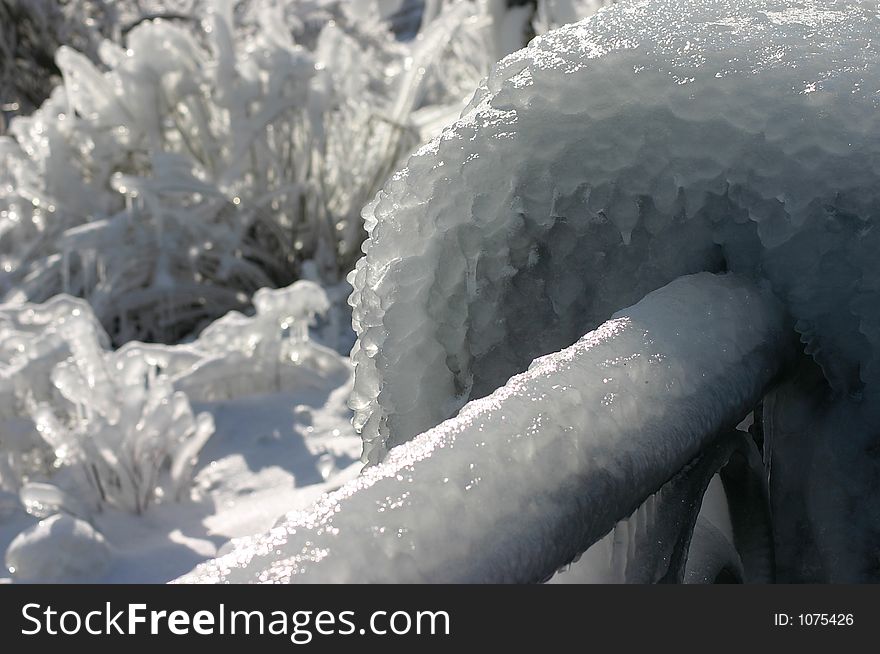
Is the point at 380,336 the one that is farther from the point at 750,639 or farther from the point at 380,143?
the point at 380,143

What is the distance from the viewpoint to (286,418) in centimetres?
281

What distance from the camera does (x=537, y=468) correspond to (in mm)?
481

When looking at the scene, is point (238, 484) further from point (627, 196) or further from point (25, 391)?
point (627, 196)

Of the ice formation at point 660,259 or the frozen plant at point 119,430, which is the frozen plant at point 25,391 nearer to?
the frozen plant at point 119,430

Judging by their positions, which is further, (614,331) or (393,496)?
(614,331)

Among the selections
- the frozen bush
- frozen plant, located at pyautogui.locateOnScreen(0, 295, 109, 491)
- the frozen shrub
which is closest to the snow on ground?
the frozen bush

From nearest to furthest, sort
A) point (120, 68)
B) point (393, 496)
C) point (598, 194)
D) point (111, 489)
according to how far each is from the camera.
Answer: point (393, 496) → point (598, 194) → point (111, 489) → point (120, 68)

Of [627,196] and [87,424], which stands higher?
[87,424]

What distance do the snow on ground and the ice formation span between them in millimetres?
1277

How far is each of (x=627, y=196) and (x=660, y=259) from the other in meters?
0.06

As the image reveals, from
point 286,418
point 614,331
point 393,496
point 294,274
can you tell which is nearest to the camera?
point 393,496

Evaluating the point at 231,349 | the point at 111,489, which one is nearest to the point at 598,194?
the point at 111,489

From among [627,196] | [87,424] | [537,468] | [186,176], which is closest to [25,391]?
[87,424]

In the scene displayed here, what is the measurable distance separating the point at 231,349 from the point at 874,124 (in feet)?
8.46
